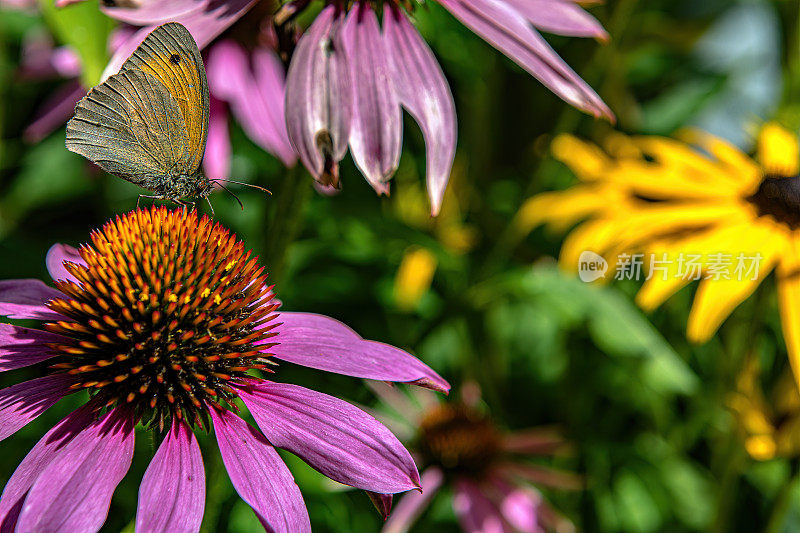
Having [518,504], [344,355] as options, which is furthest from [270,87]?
[518,504]

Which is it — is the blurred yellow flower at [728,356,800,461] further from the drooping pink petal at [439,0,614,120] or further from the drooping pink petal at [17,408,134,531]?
the drooping pink petal at [17,408,134,531]

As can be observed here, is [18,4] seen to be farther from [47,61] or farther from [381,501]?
[381,501]

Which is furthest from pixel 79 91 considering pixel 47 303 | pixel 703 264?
pixel 703 264

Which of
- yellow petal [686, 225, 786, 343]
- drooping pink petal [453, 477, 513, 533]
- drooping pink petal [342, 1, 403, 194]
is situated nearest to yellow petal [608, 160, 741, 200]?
yellow petal [686, 225, 786, 343]

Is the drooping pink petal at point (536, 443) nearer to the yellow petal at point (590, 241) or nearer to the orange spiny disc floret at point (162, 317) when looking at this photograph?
the yellow petal at point (590, 241)

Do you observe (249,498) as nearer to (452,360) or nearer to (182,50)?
(182,50)

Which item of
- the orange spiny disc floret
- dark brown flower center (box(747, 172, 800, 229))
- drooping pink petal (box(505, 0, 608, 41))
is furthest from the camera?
dark brown flower center (box(747, 172, 800, 229))
